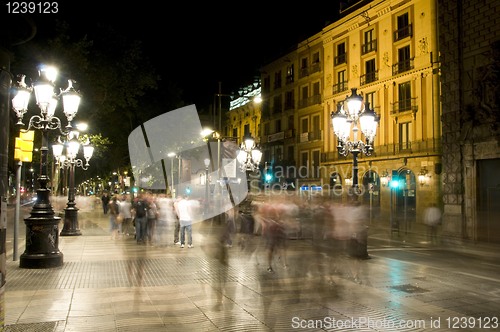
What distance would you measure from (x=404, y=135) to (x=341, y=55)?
1007 cm

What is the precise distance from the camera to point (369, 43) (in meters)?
36.1

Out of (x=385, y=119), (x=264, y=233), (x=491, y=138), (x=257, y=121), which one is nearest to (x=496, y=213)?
(x=491, y=138)

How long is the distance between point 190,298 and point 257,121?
49874 millimetres

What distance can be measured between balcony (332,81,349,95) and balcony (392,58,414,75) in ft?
18.2

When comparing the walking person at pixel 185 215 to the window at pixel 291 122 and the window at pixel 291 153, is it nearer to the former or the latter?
the window at pixel 291 153

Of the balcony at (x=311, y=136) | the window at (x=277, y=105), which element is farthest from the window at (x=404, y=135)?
the window at (x=277, y=105)

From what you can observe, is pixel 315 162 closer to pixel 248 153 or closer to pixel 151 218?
pixel 248 153

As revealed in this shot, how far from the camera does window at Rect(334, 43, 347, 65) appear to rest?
38.9m

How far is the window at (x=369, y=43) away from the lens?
35.6m

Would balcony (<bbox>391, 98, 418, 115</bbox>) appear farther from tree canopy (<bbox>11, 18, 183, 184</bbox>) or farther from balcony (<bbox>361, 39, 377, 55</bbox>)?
tree canopy (<bbox>11, 18, 183, 184</bbox>)

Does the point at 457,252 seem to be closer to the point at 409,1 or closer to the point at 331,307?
the point at 331,307

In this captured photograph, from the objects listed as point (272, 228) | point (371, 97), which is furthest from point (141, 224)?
point (371, 97)

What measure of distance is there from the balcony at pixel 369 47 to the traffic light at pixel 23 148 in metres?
29.4

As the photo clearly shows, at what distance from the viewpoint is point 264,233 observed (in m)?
10.4
